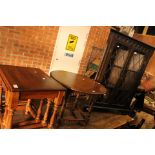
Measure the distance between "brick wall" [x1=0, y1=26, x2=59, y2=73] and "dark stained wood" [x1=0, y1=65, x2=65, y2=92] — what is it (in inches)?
40.6

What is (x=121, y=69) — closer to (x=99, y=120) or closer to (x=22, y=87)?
(x=99, y=120)

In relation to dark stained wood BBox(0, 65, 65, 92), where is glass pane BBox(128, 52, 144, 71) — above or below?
above

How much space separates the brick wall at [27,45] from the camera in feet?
10.0

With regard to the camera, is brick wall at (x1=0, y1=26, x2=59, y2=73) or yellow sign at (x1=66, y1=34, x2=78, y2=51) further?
yellow sign at (x1=66, y1=34, x2=78, y2=51)

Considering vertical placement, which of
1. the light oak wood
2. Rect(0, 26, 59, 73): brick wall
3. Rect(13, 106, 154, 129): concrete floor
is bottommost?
Rect(13, 106, 154, 129): concrete floor

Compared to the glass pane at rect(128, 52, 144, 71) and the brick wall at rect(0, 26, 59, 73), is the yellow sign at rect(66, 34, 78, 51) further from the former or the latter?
the glass pane at rect(128, 52, 144, 71)

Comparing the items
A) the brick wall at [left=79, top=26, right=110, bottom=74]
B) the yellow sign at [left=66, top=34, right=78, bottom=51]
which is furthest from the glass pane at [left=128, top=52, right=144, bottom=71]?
the yellow sign at [left=66, top=34, right=78, bottom=51]

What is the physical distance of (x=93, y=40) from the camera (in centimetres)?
417

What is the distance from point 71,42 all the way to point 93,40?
62 centimetres

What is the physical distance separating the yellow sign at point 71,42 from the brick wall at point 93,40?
34 cm

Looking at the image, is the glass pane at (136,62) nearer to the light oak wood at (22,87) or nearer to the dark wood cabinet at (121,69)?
the dark wood cabinet at (121,69)

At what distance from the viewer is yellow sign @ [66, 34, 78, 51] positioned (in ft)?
12.4

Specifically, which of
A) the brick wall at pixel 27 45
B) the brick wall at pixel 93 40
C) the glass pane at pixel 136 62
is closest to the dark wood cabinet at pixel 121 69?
the glass pane at pixel 136 62

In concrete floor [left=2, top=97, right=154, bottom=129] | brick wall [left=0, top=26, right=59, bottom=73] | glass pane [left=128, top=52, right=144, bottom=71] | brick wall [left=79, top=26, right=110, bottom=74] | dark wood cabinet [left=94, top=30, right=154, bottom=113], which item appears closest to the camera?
concrete floor [left=2, top=97, right=154, bottom=129]
